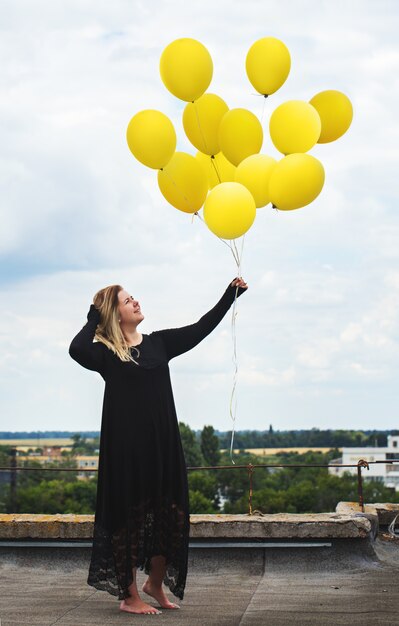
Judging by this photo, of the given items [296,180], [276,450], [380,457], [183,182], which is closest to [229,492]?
[276,450]

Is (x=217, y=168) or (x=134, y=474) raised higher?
(x=217, y=168)

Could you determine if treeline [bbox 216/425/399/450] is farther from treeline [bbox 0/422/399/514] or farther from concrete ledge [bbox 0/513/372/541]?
concrete ledge [bbox 0/513/372/541]

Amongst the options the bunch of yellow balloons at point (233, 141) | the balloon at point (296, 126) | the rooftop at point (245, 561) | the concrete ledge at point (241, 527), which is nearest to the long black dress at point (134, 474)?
the rooftop at point (245, 561)

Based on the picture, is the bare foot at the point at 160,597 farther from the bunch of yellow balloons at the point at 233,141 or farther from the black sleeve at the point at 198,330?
the bunch of yellow balloons at the point at 233,141

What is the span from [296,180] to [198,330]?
1007mm

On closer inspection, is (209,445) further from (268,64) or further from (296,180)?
(296,180)

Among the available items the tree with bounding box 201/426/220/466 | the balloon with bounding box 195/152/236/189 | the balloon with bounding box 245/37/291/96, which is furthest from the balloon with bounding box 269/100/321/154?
the tree with bounding box 201/426/220/466

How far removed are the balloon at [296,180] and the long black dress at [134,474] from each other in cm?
118

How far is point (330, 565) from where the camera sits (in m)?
6.50

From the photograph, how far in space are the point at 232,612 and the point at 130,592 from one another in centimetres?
56

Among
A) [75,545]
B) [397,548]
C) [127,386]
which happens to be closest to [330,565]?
[397,548]

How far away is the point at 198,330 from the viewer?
5402 mm

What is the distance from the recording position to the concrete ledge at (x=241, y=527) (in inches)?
257

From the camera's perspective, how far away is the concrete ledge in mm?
6516
